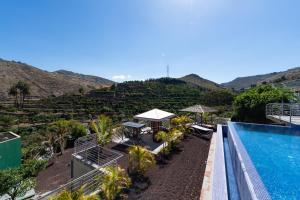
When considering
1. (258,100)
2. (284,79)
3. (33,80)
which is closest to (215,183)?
(258,100)

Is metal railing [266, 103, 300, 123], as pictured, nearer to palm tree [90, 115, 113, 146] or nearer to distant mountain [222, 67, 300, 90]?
distant mountain [222, 67, 300, 90]

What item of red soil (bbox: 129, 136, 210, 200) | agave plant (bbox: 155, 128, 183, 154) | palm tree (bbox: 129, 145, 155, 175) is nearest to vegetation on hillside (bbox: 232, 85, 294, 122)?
red soil (bbox: 129, 136, 210, 200)

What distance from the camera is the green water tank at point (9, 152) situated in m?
10.0

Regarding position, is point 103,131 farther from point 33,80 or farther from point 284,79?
point 33,80

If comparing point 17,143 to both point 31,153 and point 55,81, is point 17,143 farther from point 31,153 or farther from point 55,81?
point 55,81

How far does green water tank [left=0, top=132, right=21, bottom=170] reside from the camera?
10022 mm

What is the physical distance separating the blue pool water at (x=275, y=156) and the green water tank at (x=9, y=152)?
39.1ft

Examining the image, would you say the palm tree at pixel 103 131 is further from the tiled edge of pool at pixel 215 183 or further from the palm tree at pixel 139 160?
the tiled edge of pool at pixel 215 183

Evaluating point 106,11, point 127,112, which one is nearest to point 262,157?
point 106,11

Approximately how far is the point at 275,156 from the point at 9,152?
1302cm

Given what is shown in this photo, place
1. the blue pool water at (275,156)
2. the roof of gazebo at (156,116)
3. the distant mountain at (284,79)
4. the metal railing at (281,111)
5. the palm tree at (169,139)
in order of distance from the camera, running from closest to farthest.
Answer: the blue pool water at (275,156), the palm tree at (169,139), the roof of gazebo at (156,116), the metal railing at (281,111), the distant mountain at (284,79)

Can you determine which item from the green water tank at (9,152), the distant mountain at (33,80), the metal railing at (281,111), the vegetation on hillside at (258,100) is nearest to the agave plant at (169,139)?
the green water tank at (9,152)

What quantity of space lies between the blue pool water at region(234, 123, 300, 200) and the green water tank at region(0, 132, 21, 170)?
469 inches

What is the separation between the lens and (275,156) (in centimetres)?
752
